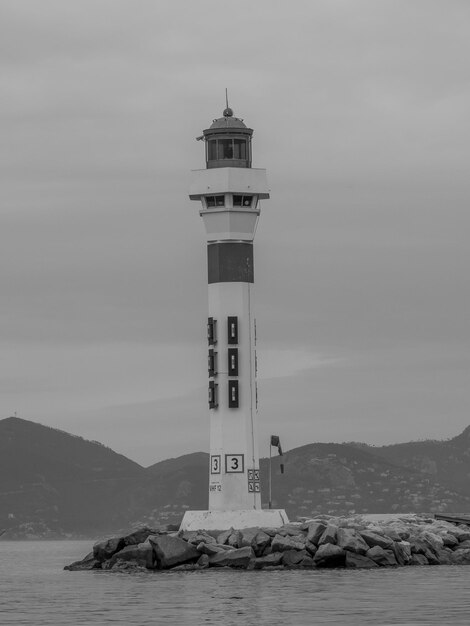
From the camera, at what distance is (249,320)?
66500mm

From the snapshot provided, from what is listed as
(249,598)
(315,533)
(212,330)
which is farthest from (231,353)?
(249,598)

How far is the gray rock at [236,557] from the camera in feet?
205

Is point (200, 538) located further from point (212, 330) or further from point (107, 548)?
point (212, 330)

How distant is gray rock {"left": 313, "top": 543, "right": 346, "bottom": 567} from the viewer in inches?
2474

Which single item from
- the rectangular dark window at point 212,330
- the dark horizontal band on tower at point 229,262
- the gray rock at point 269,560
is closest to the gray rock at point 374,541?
the gray rock at point 269,560

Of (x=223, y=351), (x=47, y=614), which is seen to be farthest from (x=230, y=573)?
(x=47, y=614)

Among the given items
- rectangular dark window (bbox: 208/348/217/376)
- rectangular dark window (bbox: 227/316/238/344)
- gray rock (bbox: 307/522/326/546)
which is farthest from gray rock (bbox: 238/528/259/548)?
rectangular dark window (bbox: 227/316/238/344)

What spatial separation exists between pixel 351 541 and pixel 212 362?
27.3 feet

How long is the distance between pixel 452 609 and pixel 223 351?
2067cm

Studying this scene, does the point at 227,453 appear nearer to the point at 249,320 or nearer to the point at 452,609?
the point at 249,320

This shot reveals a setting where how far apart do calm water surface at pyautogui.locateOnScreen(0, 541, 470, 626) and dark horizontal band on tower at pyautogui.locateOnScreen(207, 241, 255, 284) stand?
35.8ft

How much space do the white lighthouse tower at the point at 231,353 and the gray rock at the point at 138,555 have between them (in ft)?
6.27

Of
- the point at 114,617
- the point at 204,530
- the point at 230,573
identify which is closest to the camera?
the point at 114,617

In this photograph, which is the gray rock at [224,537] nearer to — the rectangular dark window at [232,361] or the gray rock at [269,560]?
the gray rock at [269,560]
